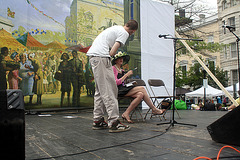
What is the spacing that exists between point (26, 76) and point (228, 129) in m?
6.16

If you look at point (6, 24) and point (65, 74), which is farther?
point (65, 74)

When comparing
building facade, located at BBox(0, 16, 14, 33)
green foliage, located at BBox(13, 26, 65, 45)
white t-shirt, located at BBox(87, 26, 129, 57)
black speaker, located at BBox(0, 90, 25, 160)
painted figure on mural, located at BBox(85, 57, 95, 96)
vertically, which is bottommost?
black speaker, located at BBox(0, 90, 25, 160)

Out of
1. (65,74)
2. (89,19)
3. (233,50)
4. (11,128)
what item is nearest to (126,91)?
(11,128)

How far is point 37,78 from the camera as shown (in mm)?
6891

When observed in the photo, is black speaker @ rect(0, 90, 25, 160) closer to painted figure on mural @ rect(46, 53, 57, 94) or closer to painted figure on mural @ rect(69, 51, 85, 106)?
painted figure on mural @ rect(46, 53, 57, 94)

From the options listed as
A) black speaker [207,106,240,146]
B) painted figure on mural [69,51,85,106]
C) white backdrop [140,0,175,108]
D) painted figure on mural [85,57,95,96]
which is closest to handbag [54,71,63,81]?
painted figure on mural [69,51,85,106]

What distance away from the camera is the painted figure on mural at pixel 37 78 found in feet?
22.4

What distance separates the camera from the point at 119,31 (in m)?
3.08

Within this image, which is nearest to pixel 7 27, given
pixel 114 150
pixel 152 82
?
pixel 152 82

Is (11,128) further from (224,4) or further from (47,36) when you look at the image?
(224,4)

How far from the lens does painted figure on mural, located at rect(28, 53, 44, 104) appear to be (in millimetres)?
6824

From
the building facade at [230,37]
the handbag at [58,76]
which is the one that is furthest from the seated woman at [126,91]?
the building facade at [230,37]

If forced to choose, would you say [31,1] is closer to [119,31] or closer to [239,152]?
[119,31]

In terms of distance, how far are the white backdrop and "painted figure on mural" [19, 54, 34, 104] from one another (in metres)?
4.15
